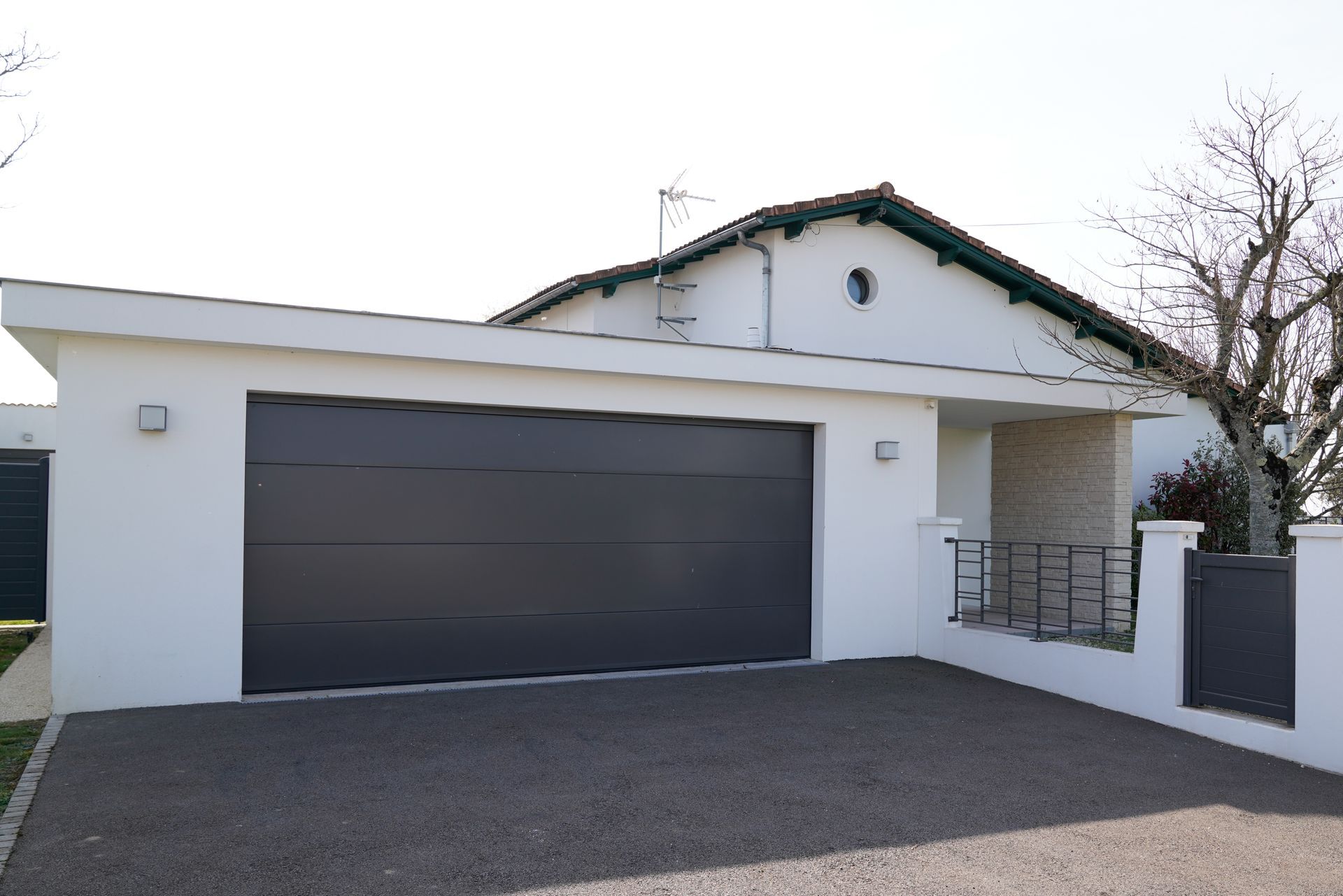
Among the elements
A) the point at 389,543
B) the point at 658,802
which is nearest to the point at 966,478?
the point at 389,543

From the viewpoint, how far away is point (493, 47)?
37.8 feet

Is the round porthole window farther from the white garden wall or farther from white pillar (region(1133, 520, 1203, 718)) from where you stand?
white pillar (region(1133, 520, 1203, 718))

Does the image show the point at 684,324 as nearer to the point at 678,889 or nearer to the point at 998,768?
the point at 998,768

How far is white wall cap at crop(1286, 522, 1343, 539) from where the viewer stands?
6660 millimetres

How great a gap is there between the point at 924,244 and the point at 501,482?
7.11m

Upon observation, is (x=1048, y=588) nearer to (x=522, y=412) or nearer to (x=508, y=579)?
(x=508, y=579)

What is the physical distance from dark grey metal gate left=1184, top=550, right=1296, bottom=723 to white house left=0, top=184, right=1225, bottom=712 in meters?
A: 3.12

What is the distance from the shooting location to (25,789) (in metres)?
5.65

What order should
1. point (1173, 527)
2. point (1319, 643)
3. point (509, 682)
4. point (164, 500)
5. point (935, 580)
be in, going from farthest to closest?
point (935, 580)
point (509, 682)
point (1173, 527)
point (164, 500)
point (1319, 643)

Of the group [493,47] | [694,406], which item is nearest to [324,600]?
[694,406]

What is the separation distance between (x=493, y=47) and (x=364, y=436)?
544cm

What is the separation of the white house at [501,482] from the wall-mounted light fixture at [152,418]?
0.02 metres

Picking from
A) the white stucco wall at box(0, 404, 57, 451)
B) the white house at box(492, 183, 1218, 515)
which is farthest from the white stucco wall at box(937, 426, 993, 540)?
the white stucco wall at box(0, 404, 57, 451)

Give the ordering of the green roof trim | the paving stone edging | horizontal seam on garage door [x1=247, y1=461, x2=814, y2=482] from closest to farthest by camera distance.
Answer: the paving stone edging → horizontal seam on garage door [x1=247, y1=461, x2=814, y2=482] → the green roof trim
